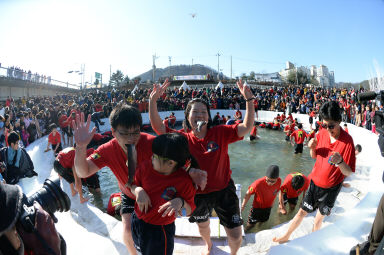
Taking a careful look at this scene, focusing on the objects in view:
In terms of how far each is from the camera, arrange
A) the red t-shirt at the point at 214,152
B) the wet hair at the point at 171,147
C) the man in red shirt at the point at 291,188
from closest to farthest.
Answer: the wet hair at the point at 171,147
the red t-shirt at the point at 214,152
the man in red shirt at the point at 291,188

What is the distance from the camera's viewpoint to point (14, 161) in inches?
195

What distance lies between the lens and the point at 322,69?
10912 centimetres

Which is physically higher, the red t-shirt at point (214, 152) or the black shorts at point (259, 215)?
the red t-shirt at point (214, 152)

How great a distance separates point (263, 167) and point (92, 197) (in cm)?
504

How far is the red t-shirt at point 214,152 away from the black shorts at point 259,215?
2144mm

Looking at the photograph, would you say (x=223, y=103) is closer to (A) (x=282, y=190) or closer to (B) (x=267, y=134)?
(B) (x=267, y=134)

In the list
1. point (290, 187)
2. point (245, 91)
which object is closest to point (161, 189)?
point (245, 91)

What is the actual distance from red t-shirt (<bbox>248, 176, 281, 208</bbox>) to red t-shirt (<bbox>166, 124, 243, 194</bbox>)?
1763 mm

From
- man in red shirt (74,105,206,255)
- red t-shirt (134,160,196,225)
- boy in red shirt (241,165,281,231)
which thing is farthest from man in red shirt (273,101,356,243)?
man in red shirt (74,105,206,255)

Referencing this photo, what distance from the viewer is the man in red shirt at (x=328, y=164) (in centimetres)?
271

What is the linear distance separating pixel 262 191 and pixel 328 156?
155 cm

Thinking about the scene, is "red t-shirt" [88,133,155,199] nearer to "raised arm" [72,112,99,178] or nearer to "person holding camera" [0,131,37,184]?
"raised arm" [72,112,99,178]

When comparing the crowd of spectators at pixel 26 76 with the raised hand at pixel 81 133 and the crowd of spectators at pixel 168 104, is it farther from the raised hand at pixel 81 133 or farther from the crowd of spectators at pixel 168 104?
the raised hand at pixel 81 133

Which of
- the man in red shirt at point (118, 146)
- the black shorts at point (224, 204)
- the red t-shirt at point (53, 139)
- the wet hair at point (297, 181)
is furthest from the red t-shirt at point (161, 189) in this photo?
the red t-shirt at point (53, 139)
